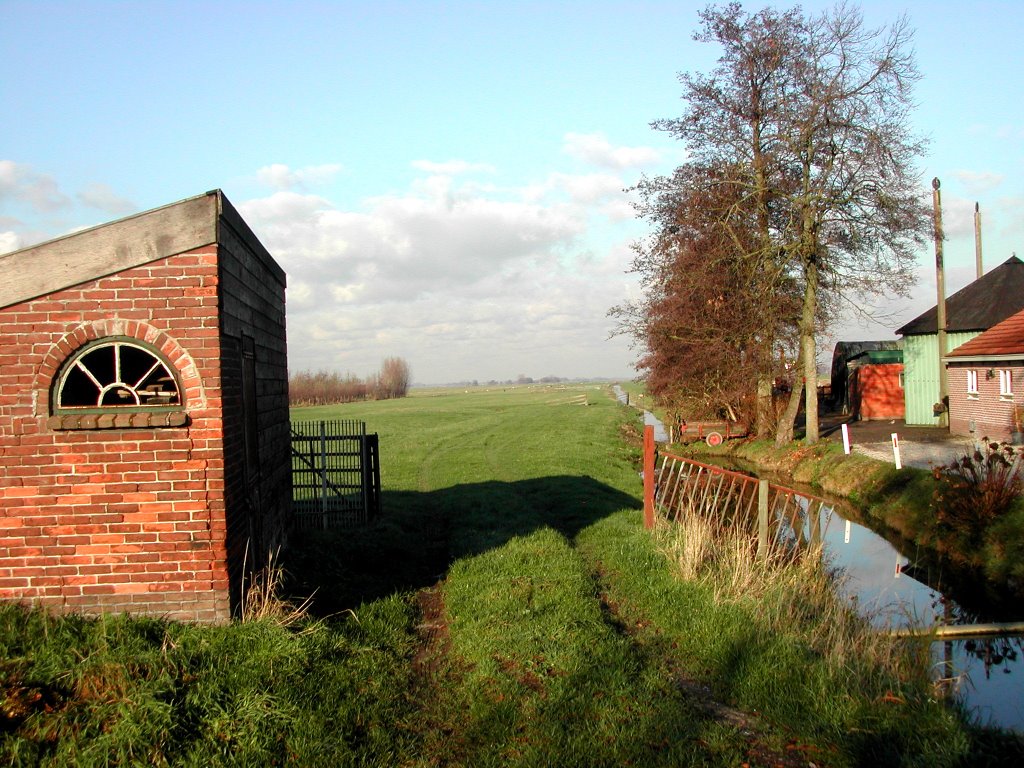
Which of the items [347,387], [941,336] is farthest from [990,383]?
[347,387]

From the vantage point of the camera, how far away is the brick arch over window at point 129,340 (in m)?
6.08

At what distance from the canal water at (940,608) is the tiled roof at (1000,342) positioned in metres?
9.18

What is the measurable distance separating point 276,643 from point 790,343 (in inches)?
946

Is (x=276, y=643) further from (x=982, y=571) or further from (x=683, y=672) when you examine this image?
(x=982, y=571)

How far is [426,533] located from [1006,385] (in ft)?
57.8

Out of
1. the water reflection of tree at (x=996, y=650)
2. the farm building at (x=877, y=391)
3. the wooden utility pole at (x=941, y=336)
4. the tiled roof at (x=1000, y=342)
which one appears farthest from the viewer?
the farm building at (x=877, y=391)

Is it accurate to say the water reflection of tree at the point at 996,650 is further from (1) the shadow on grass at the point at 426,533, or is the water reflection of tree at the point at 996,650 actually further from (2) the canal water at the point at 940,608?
(1) the shadow on grass at the point at 426,533

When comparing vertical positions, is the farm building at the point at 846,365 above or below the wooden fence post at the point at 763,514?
above

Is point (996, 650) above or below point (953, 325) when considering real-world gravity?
below

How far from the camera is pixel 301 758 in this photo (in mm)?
4578

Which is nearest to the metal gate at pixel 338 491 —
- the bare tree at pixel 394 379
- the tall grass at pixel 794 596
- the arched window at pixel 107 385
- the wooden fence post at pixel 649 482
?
the wooden fence post at pixel 649 482

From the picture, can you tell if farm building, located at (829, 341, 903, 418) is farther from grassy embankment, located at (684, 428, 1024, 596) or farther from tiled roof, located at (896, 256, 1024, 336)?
grassy embankment, located at (684, 428, 1024, 596)

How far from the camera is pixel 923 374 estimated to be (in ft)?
93.7

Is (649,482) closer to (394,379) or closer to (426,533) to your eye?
(426,533)
